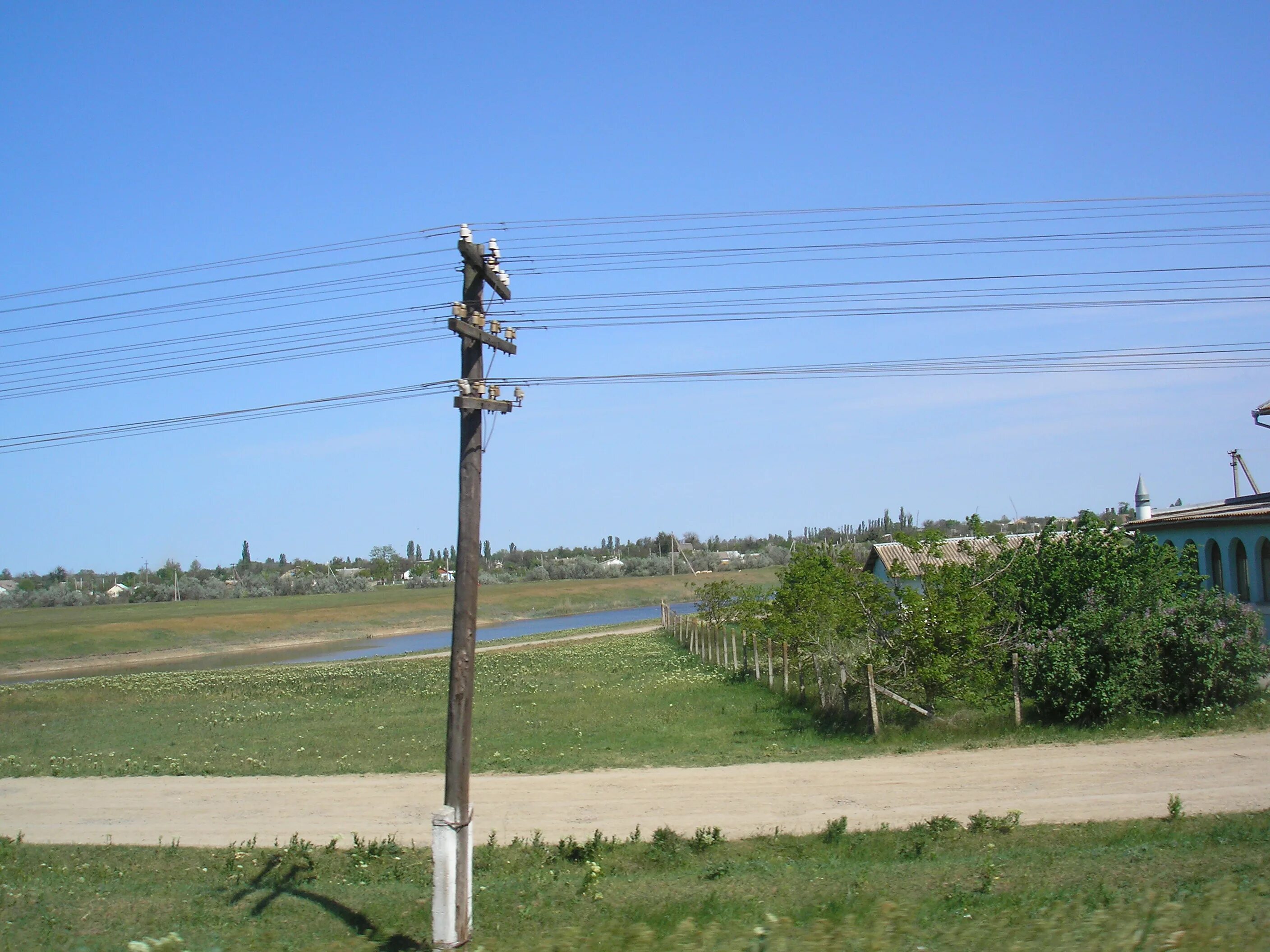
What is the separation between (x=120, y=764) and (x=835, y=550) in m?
19.1

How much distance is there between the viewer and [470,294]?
11508mm

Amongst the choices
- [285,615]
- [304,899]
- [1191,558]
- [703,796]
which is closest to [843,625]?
[1191,558]

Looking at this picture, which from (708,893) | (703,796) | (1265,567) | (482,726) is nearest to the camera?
(708,893)

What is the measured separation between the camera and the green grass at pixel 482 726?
749 inches

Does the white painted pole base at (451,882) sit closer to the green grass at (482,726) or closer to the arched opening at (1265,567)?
the green grass at (482,726)

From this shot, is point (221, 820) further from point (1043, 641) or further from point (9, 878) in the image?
point (1043, 641)

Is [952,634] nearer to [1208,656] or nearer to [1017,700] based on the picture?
[1017,700]

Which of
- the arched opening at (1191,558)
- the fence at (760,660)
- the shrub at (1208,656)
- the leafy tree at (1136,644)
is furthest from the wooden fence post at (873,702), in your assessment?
the arched opening at (1191,558)

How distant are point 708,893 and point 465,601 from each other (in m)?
3.79

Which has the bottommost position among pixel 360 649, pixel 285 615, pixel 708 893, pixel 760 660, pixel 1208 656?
pixel 360 649

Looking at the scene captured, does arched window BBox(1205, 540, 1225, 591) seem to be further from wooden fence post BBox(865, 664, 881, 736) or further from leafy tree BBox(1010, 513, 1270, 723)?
wooden fence post BBox(865, 664, 881, 736)

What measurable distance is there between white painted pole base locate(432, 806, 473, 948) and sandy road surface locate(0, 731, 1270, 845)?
161 inches

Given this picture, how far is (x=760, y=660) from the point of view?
32281 millimetres

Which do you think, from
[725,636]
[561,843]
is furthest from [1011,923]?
→ [725,636]
